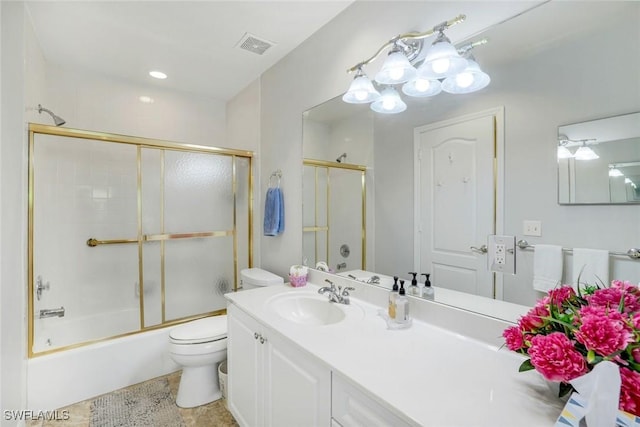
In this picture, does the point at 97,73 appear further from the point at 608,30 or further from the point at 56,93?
the point at 608,30

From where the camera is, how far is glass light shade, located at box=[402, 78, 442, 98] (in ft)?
4.33

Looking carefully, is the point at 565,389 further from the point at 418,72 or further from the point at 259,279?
the point at 259,279

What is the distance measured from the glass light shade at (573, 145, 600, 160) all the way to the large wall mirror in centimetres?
2

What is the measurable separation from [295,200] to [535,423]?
69.0 inches

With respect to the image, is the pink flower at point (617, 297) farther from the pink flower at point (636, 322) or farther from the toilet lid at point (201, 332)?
the toilet lid at point (201, 332)

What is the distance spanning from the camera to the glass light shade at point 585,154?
36.5 inches

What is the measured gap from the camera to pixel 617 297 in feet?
Answer: 2.36

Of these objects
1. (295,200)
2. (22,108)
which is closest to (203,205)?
(295,200)

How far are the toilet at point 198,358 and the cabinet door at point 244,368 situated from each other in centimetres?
25

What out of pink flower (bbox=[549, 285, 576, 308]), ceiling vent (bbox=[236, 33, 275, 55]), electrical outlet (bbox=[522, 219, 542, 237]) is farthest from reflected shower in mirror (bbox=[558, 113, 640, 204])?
ceiling vent (bbox=[236, 33, 275, 55])

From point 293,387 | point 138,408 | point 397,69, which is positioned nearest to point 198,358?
point 138,408

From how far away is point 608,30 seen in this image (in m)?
→ 0.91

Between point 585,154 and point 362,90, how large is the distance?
3.27 feet

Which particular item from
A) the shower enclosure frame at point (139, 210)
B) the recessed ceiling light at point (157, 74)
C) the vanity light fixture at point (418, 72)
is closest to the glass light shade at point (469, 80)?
the vanity light fixture at point (418, 72)
